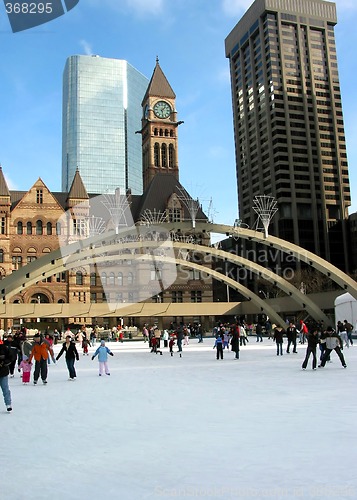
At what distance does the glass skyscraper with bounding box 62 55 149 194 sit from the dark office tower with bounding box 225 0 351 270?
5037 cm

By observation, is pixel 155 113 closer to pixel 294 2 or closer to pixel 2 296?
pixel 294 2

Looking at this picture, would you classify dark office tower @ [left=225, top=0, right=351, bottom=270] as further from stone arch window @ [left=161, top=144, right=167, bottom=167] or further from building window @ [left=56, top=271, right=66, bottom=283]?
building window @ [left=56, top=271, right=66, bottom=283]

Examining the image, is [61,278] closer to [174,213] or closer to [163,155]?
[174,213]

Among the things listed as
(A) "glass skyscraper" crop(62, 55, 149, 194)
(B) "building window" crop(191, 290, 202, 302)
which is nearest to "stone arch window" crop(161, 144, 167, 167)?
(B) "building window" crop(191, 290, 202, 302)

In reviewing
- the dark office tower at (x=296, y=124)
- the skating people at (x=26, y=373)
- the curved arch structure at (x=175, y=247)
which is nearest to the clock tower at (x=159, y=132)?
the dark office tower at (x=296, y=124)

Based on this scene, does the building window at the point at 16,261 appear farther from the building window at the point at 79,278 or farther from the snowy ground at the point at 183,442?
the snowy ground at the point at 183,442

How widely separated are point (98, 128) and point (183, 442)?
16728 cm

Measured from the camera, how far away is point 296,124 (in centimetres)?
11650

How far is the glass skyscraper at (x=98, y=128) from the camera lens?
163 meters

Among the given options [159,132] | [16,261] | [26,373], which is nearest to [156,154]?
[159,132]

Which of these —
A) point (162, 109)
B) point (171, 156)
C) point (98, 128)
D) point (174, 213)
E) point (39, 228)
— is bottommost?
point (39, 228)

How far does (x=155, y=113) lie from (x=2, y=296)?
246 feet

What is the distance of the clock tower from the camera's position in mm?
100625

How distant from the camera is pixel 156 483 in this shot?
17.6 ft
